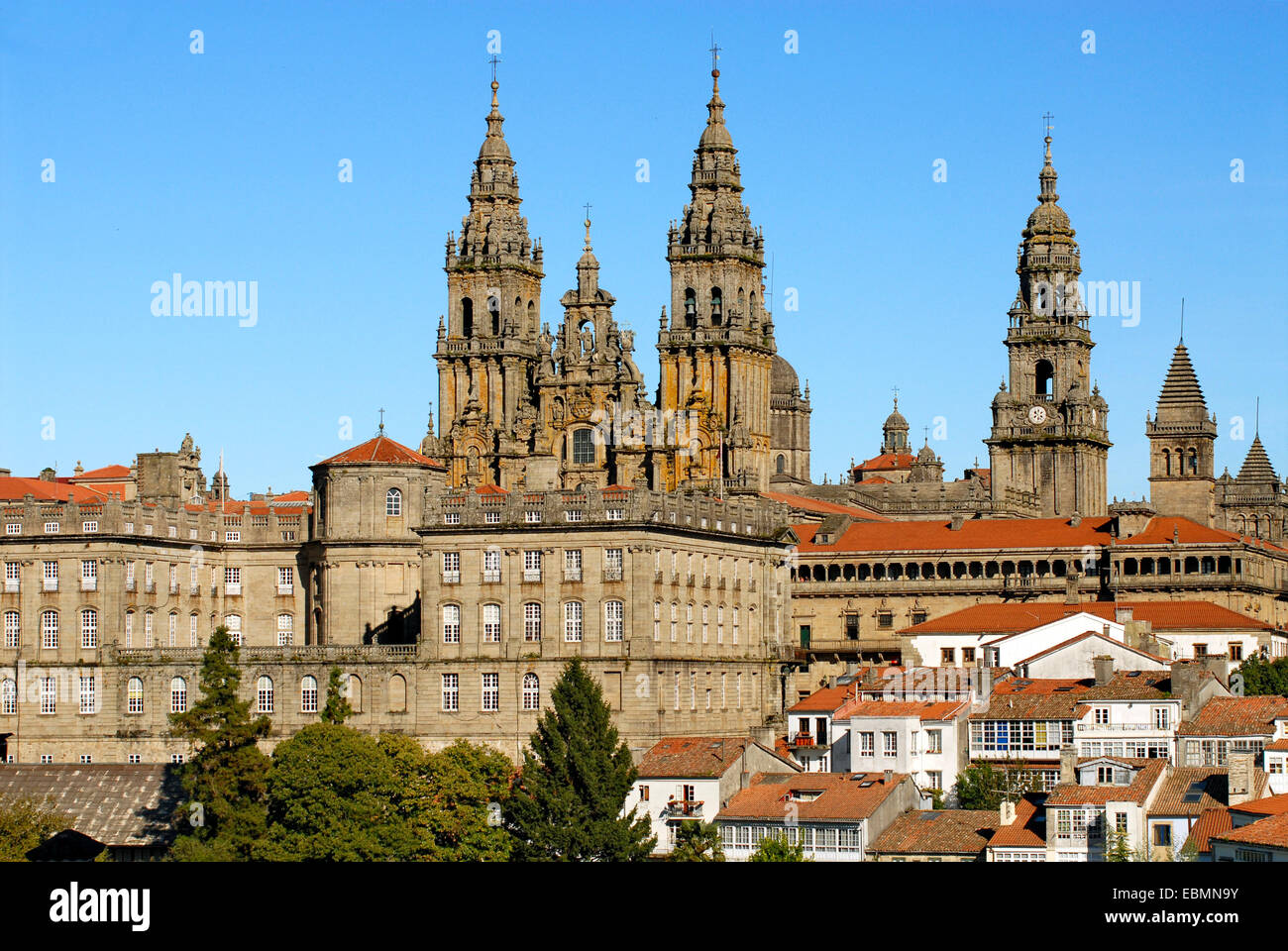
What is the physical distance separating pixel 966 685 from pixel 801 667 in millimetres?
28623

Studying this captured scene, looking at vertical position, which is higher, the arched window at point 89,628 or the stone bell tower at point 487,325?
the stone bell tower at point 487,325

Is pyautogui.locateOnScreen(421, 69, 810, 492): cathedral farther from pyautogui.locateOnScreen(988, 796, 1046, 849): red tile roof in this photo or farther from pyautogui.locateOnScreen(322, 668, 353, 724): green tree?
pyautogui.locateOnScreen(988, 796, 1046, 849): red tile roof

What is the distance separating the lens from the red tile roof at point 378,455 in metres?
107

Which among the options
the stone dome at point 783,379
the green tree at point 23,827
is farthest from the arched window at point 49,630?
the stone dome at point 783,379

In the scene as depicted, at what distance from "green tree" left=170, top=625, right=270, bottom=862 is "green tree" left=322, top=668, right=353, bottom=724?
3.66 metres

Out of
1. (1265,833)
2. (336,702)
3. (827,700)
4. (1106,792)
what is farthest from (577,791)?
(1265,833)

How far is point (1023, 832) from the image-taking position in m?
69.8

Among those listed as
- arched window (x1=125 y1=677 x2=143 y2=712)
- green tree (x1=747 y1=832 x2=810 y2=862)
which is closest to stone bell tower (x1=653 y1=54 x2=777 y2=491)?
arched window (x1=125 y1=677 x2=143 y2=712)

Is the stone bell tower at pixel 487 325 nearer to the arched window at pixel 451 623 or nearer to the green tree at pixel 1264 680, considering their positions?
the arched window at pixel 451 623

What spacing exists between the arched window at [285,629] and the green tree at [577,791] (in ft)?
93.5

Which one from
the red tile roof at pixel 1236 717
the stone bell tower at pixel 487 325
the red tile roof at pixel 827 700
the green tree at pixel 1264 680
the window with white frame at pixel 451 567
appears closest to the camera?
the red tile roof at pixel 1236 717
